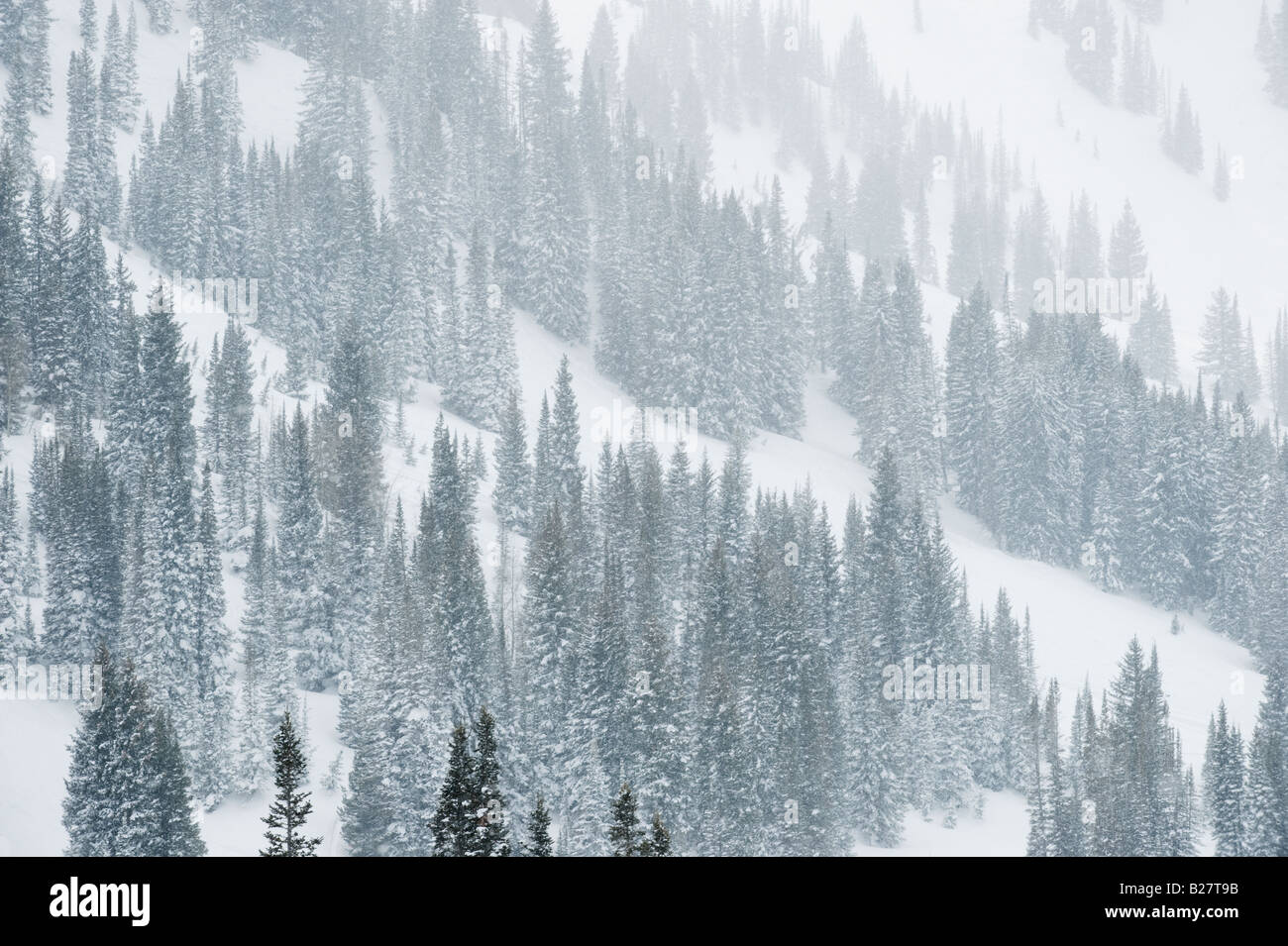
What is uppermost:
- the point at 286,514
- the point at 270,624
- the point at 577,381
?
the point at 577,381

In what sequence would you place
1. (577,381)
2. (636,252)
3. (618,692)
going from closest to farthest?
(618,692)
(577,381)
(636,252)

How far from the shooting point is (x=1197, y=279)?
186m

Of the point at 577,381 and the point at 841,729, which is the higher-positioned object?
the point at 577,381

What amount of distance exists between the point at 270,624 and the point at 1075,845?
40.0 metres

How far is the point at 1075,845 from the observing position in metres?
54.0

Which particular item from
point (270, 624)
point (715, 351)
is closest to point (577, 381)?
point (715, 351)

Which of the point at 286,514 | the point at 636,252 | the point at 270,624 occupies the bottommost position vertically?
the point at 270,624
